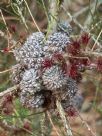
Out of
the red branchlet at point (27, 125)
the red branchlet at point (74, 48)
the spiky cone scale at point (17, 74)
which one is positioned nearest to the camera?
the red branchlet at point (74, 48)

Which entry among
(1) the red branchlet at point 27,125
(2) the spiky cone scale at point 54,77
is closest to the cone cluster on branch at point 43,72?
(2) the spiky cone scale at point 54,77

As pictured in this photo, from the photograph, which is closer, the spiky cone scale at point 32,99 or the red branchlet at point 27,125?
the spiky cone scale at point 32,99

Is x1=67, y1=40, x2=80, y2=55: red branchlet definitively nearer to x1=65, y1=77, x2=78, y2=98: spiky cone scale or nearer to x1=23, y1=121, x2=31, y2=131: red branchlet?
x1=65, y1=77, x2=78, y2=98: spiky cone scale

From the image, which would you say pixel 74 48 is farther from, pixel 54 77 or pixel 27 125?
pixel 27 125

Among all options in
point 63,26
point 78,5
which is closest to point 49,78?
point 63,26

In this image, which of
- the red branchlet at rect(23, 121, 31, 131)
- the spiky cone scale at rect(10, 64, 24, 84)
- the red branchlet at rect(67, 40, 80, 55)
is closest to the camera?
the red branchlet at rect(67, 40, 80, 55)

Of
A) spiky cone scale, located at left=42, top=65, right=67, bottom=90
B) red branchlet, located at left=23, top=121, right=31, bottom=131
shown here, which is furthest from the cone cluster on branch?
red branchlet, located at left=23, top=121, right=31, bottom=131

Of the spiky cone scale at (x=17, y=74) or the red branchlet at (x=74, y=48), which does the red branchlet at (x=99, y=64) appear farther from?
the spiky cone scale at (x=17, y=74)

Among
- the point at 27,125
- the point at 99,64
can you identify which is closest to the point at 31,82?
the point at 99,64
